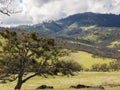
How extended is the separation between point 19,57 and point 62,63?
25.8 ft

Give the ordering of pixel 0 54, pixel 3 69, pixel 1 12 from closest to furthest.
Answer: pixel 1 12 → pixel 3 69 → pixel 0 54

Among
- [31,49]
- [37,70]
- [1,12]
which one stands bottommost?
[37,70]

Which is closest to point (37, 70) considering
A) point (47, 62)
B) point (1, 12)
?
point (47, 62)

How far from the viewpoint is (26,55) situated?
51.3m

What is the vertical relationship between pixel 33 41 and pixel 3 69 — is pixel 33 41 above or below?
above

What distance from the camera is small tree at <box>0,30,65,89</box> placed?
51.2 metres

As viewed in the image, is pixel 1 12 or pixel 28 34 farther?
pixel 28 34

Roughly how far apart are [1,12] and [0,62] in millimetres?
28158

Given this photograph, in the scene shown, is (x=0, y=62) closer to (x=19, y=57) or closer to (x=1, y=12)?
(x=19, y=57)

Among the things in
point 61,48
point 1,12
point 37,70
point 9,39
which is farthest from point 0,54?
point 1,12

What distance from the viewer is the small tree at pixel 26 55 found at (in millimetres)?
51156

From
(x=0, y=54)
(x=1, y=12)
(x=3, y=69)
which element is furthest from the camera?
(x=0, y=54)

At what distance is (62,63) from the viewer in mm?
53219

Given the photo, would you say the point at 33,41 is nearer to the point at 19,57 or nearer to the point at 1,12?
the point at 19,57
